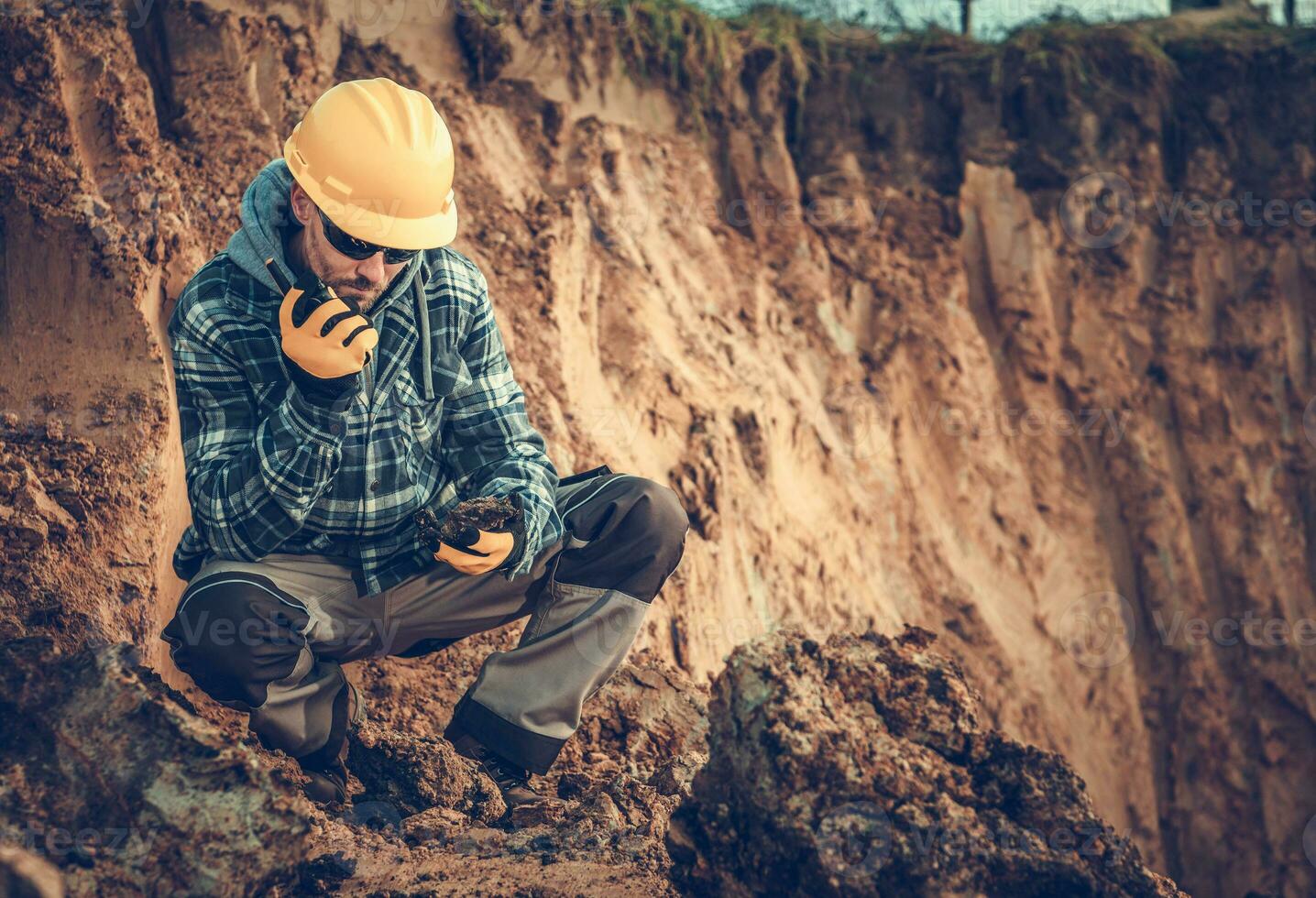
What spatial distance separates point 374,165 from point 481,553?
3.32ft

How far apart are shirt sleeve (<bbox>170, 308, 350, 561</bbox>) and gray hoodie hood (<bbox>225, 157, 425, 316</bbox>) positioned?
0.63ft

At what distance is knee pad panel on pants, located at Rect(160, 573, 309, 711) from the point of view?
2.83 meters

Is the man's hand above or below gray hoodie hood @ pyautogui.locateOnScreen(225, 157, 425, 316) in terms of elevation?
below

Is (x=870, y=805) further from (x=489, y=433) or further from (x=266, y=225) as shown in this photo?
(x=266, y=225)

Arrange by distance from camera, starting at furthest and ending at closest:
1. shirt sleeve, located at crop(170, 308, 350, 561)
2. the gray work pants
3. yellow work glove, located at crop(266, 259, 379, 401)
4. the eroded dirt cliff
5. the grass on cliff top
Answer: the grass on cliff top < the eroded dirt cliff < the gray work pants < shirt sleeve, located at crop(170, 308, 350, 561) < yellow work glove, located at crop(266, 259, 379, 401)

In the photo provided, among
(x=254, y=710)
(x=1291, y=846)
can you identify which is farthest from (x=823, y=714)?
(x=1291, y=846)

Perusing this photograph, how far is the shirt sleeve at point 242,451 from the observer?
2.76m

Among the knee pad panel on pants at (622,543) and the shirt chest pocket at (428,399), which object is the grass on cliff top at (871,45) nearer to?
the shirt chest pocket at (428,399)

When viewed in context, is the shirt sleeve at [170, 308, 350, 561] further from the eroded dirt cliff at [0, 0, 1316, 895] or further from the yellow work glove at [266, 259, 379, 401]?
the eroded dirt cliff at [0, 0, 1316, 895]

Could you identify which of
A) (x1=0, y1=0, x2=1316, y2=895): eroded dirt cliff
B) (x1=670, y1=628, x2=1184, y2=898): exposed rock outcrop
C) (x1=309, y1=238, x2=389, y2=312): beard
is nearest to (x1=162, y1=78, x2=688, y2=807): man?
(x1=309, y1=238, x2=389, y2=312): beard

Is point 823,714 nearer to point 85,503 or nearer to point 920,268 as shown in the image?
point 85,503

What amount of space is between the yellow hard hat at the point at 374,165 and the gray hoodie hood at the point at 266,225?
7 centimetres

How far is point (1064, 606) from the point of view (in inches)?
268

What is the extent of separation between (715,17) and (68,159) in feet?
12.1
